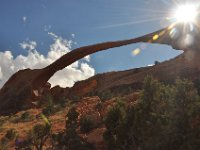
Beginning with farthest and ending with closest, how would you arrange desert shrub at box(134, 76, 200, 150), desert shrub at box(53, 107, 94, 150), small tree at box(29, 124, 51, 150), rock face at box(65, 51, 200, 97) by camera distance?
rock face at box(65, 51, 200, 97) → small tree at box(29, 124, 51, 150) → desert shrub at box(53, 107, 94, 150) → desert shrub at box(134, 76, 200, 150)

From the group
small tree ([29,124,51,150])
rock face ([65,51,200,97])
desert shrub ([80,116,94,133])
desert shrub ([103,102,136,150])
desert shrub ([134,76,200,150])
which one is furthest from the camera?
rock face ([65,51,200,97])

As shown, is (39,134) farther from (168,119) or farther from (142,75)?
(142,75)

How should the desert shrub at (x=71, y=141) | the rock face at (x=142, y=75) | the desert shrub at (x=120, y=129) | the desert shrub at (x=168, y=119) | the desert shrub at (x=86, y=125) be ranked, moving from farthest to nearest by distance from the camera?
the rock face at (x=142, y=75)
the desert shrub at (x=86, y=125)
the desert shrub at (x=71, y=141)
the desert shrub at (x=120, y=129)
the desert shrub at (x=168, y=119)

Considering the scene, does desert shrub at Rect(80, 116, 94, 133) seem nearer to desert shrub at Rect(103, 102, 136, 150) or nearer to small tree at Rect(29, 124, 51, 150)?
small tree at Rect(29, 124, 51, 150)

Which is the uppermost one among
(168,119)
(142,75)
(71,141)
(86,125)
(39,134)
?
(142,75)

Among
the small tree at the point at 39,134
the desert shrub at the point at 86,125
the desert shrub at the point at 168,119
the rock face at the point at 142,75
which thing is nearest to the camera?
the desert shrub at the point at 168,119

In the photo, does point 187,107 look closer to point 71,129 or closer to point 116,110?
point 116,110

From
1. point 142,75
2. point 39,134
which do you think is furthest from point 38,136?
point 142,75

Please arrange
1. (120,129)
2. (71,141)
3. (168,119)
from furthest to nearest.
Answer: (71,141) < (120,129) < (168,119)

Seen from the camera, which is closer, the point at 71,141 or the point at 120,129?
the point at 120,129

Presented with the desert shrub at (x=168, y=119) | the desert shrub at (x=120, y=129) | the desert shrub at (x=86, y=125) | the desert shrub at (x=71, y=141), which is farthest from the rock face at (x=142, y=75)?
the desert shrub at (x=168, y=119)

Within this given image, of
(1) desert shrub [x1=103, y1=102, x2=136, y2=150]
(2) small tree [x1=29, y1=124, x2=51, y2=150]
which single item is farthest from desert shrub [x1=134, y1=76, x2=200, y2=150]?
(2) small tree [x1=29, y1=124, x2=51, y2=150]

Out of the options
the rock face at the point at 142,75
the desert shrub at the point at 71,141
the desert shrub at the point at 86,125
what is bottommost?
the desert shrub at the point at 71,141

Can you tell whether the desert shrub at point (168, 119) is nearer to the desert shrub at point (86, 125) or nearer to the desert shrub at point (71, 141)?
the desert shrub at point (71, 141)
